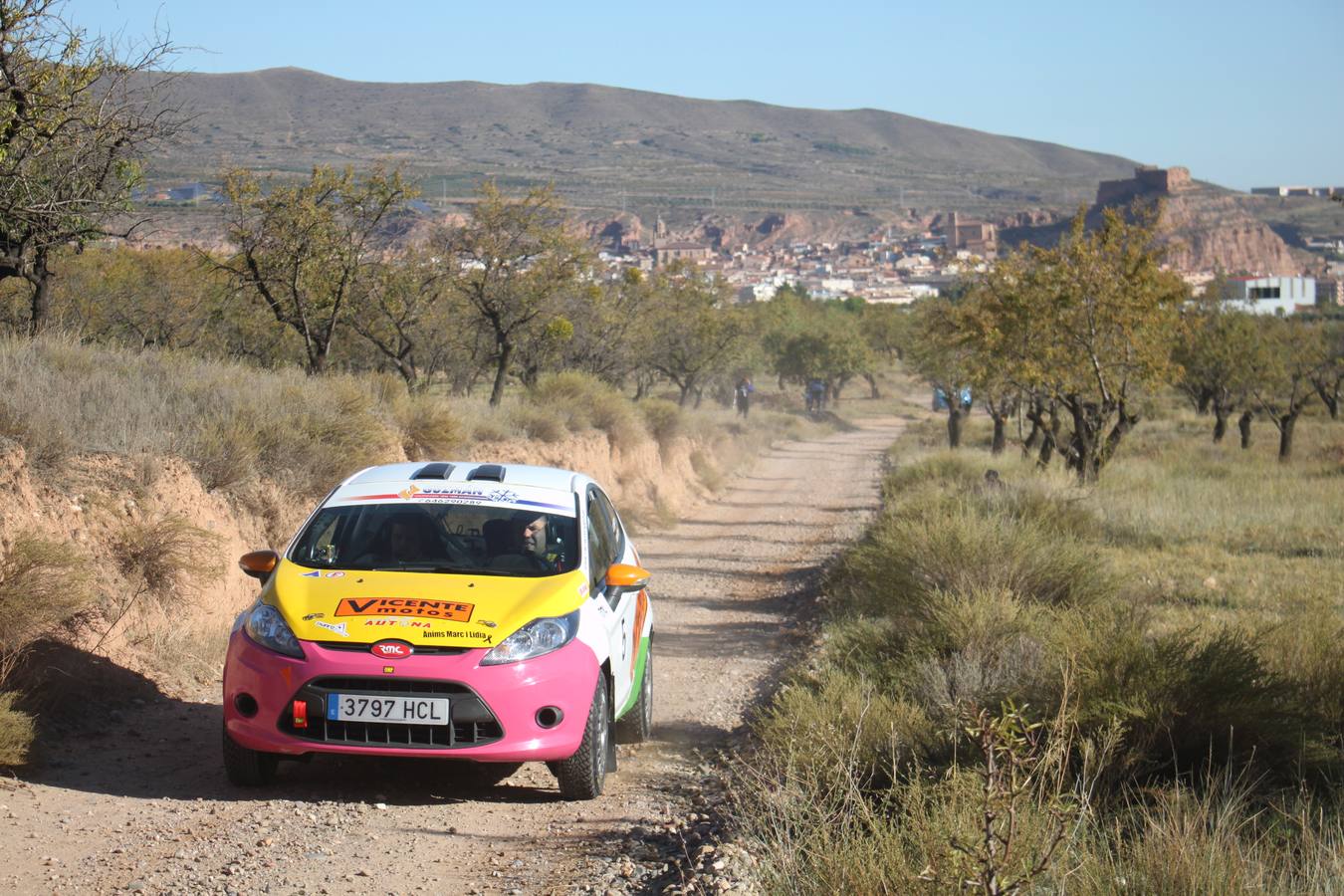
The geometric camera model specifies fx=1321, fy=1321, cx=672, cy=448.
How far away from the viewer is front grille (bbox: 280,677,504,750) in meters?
6.22

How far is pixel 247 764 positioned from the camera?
21.5 feet

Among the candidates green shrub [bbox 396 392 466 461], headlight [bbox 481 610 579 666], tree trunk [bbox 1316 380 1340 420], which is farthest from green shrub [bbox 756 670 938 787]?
tree trunk [bbox 1316 380 1340 420]

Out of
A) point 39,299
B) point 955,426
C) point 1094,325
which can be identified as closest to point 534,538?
point 39,299

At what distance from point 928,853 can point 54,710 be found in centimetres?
585

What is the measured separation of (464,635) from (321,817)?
1071 millimetres

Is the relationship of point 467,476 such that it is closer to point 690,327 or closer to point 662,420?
point 662,420

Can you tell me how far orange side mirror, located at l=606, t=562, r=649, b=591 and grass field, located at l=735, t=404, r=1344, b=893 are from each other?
112 centimetres

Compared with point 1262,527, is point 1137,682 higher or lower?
higher

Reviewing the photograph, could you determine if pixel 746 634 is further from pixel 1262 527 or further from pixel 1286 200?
pixel 1286 200

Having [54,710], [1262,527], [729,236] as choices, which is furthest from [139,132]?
[729,236]

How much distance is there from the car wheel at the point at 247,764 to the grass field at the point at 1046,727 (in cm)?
238

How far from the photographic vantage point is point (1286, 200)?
19688 centimetres

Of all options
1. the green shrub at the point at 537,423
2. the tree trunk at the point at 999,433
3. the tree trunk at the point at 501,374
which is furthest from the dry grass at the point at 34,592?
A: the tree trunk at the point at 999,433

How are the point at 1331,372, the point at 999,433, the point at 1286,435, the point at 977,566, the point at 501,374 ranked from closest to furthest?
the point at 977,566, the point at 501,374, the point at 1286,435, the point at 999,433, the point at 1331,372
